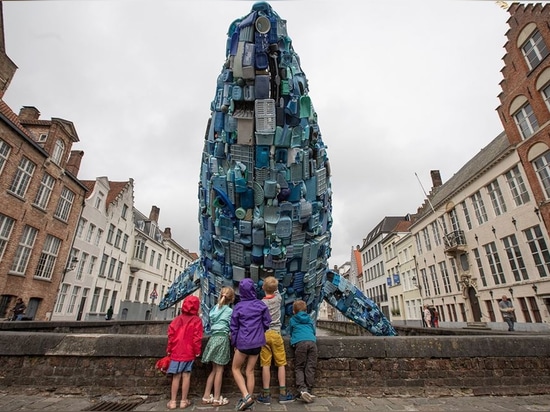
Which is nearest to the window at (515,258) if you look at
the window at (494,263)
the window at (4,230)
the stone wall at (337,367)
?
the window at (494,263)

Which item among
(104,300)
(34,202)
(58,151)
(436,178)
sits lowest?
(104,300)

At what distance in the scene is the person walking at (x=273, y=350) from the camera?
11.4 feet

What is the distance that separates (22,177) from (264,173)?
676 inches

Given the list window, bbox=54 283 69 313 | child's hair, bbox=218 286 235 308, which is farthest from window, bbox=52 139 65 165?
child's hair, bbox=218 286 235 308

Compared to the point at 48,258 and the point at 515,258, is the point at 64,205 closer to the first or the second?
the point at 48,258

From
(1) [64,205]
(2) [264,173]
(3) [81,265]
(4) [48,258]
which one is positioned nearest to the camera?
(2) [264,173]

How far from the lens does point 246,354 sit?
341 cm

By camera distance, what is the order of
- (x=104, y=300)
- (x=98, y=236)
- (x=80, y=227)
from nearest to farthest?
(x=80, y=227), (x=98, y=236), (x=104, y=300)

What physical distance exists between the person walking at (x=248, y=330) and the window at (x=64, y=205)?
18431 mm

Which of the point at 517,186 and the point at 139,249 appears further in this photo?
the point at 139,249

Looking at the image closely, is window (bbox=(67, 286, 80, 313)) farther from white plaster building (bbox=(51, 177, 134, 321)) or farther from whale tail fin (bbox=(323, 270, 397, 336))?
whale tail fin (bbox=(323, 270, 397, 336))

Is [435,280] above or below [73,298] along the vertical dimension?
above

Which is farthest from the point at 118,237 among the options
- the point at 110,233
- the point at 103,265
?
the point at 103,265

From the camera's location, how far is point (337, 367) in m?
3.94
